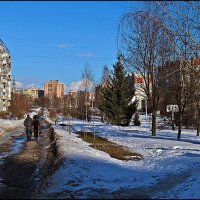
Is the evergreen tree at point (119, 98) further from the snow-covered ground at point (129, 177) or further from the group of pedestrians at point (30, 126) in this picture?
the snow-covered ground at point (129, 177)

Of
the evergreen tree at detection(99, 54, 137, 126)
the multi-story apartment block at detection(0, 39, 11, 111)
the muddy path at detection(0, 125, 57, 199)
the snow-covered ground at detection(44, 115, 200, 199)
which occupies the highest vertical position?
the multi-story apartment block at detection(0, 39, 11, 111)

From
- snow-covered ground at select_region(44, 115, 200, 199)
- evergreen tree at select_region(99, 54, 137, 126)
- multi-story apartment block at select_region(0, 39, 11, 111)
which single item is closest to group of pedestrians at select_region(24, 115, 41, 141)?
snow-covered ground at select_region(44, 115, 200, 199)

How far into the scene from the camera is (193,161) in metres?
13.9

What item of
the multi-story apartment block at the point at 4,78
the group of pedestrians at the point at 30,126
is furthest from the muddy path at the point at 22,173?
the multi-story apartment block at the point at 4,78

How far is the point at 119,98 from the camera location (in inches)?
1773

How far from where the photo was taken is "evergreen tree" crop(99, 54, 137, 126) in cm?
4469

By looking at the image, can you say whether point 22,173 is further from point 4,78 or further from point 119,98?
point 4,78

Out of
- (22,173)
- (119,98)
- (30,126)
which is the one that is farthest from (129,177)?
(119,98)

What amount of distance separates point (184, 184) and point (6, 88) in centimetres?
9855

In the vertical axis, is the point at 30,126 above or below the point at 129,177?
above

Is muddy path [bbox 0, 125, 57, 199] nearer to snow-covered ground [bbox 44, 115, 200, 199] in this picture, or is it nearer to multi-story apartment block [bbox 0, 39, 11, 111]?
snow-covered ground [bbox 44, 115, 200, 199]

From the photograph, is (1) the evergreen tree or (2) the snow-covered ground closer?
(2) the snow-covered ground

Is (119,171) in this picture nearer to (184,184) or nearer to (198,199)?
(184,184)

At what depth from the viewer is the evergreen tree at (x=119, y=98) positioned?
1759 inches
